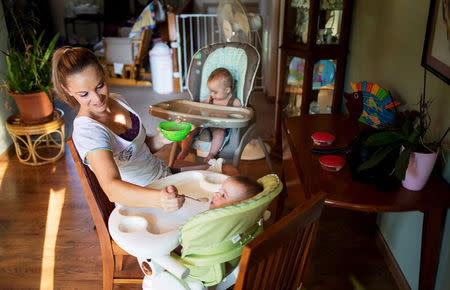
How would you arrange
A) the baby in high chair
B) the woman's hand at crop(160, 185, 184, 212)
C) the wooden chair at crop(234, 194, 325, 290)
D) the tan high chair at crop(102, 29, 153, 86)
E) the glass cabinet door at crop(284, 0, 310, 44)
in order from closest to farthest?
the wooden chair at crop(234, 194, 325, 290)
the woman's hand at crop(160, 185, 184, 212)
the baby in high chair
the glass cabinet door at crop(284, 0, 310, 44)
the tan high chair at crop(102, 29, 153, 86)

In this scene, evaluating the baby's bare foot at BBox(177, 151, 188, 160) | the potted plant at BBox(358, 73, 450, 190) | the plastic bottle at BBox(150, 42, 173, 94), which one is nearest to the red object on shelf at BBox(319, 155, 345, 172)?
the potted plant at BBox(358, 73, 450, 190)

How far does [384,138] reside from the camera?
4.42 feet

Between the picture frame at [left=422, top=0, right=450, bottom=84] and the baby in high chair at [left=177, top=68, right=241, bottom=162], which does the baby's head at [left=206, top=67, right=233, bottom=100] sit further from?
the picture frame at [left=422, top=0, right=450, bottom=84]

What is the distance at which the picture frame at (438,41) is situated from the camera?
142cm

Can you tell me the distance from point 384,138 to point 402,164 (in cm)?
11

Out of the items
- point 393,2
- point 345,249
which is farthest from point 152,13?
point 345,249

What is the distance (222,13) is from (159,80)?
196 centimetres

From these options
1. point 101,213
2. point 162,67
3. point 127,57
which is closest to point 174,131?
point 101,213

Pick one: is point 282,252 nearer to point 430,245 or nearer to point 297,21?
point 430,245

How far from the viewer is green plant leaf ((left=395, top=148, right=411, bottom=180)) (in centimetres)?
128

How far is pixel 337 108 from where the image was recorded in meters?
2.75

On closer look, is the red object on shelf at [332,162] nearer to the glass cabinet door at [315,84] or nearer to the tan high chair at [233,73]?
the tan high chair at [233,73]

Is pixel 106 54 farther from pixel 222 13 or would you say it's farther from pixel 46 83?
pixel 222 13

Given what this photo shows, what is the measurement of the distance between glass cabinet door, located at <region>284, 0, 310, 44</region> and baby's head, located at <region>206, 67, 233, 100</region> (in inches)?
22.8
